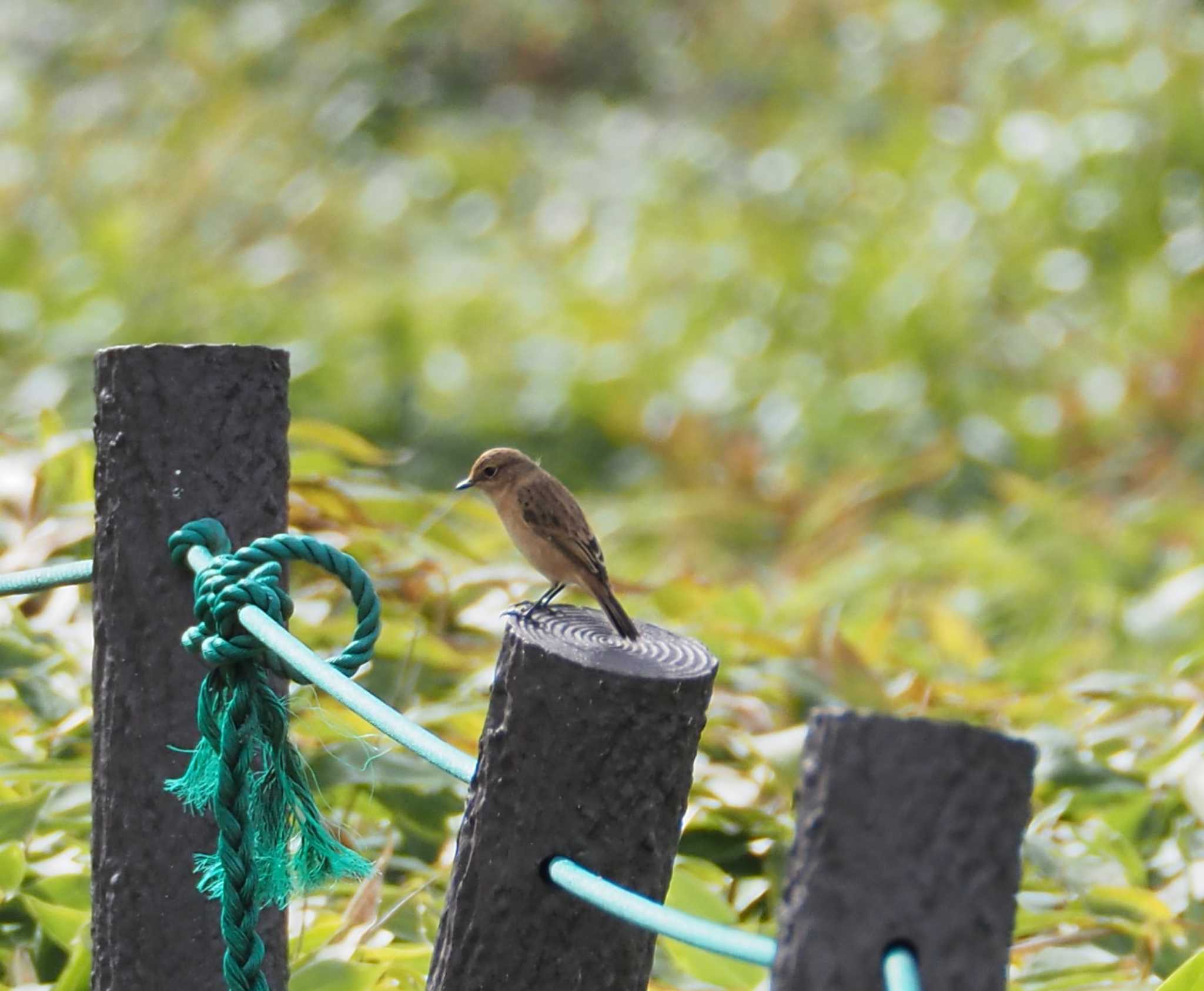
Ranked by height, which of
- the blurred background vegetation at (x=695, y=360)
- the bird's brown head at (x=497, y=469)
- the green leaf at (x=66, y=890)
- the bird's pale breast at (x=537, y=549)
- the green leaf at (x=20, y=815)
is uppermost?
the blurred background vegetation at (x=695, y=360)

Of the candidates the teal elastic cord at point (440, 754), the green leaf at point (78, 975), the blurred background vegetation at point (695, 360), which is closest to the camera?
the teal elastic cord at point (440, 754)

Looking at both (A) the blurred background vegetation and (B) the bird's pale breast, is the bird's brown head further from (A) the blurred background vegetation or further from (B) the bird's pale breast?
(A) the blurred background vegetation

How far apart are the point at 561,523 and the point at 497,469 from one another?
28cm

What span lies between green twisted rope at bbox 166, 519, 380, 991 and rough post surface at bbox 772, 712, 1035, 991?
0.73 m

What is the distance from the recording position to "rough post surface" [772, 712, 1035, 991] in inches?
43.5

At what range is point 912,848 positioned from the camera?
43.7 inches

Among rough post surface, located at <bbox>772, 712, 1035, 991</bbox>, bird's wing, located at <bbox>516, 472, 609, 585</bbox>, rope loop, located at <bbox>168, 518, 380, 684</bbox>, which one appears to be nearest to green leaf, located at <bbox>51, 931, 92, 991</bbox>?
rope loop, located at <bbox>168, 518, 380, 684</bbox>

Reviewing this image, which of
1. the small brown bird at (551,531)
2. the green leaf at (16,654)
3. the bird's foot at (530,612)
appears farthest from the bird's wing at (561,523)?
the green leaf at (16,654)

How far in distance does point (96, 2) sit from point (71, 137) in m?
3.09

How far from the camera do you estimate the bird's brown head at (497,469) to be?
8.61ft

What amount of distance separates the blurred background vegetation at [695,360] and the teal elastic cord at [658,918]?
637 mm

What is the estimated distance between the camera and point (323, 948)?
233 centimetres

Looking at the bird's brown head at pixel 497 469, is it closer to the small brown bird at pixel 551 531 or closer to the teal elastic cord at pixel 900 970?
the small brown bird at pixel 551 531

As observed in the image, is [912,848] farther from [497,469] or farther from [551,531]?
[497,469]
